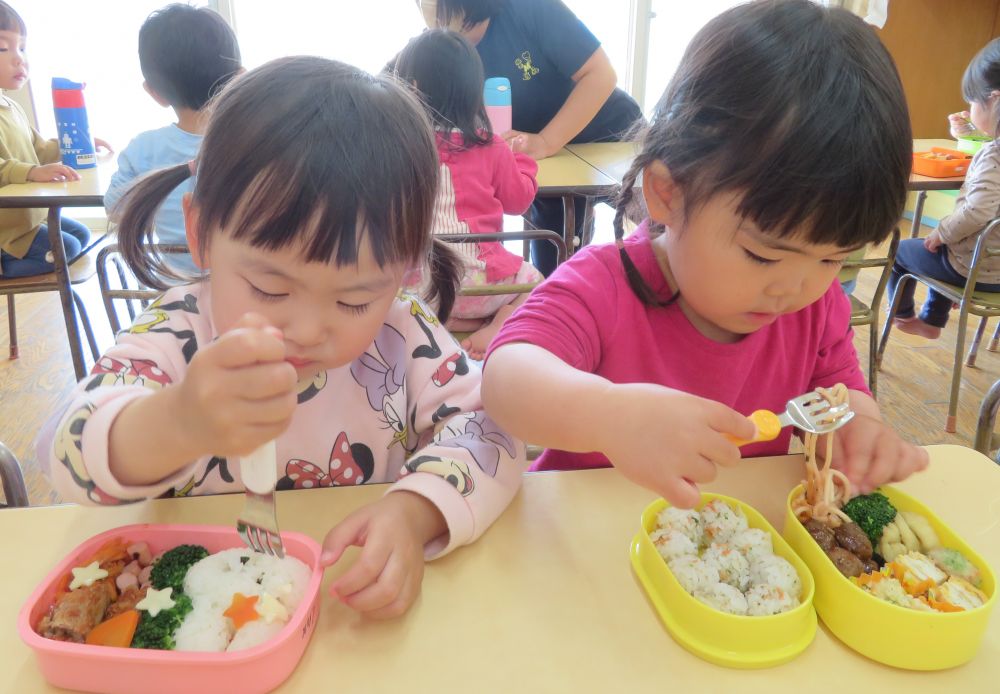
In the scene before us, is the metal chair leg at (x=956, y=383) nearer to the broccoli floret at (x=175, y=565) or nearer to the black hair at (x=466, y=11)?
the black hair at (x=466, y=11)

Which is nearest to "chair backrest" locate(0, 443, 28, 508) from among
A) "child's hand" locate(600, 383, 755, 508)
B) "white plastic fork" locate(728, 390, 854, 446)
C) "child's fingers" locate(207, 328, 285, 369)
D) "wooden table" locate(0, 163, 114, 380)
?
"child's fingers" locate(207, 328, 285, 369)

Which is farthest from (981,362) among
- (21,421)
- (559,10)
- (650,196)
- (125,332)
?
(21,421)

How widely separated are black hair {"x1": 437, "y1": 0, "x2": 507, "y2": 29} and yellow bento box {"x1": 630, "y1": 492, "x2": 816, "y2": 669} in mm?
2064

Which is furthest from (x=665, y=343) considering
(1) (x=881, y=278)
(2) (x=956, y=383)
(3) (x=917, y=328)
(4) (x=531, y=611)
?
(3) (x=917, y=328)

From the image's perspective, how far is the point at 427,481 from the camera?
2.34 ft

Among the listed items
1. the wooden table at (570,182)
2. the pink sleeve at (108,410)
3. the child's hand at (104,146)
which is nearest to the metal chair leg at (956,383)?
the wooden table at (570,182)

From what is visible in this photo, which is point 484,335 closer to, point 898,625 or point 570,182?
point 570,182

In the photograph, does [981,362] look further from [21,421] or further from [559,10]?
[21,421]

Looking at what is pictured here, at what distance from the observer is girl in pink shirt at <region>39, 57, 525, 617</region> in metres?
0.54

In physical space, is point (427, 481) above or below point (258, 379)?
below

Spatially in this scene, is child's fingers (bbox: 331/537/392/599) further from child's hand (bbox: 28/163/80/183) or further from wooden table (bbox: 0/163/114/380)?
child's hand (bbox: 28/163/80/183)

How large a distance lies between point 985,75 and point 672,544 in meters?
2.54

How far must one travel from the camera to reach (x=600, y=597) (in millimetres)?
624

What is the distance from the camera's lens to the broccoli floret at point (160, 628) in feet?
1.73
